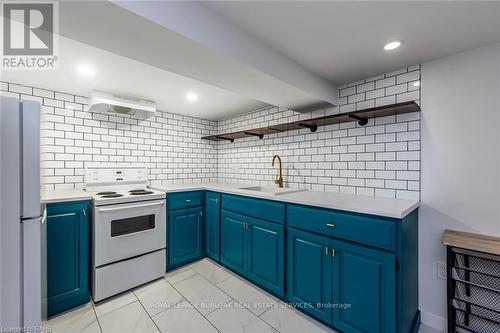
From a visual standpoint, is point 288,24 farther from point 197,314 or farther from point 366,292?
point 197,314

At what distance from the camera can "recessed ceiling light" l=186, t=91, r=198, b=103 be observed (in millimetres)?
2389

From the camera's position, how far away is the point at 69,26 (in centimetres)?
103

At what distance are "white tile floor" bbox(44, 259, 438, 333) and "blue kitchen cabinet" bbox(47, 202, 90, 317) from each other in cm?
12

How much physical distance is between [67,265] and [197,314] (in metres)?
1.19

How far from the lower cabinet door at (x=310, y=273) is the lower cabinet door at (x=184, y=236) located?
1320 millimetres

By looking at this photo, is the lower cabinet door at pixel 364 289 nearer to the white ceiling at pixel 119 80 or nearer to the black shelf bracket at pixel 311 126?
the black shelf bracket at pixel 311 126

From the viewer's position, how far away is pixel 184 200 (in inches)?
103

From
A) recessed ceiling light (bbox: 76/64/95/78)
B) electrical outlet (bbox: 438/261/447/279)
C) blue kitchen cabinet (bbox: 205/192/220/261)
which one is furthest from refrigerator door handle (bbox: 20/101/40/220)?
electrical outlet (bbox: 438/261/447/279)

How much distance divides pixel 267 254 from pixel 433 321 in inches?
53.6

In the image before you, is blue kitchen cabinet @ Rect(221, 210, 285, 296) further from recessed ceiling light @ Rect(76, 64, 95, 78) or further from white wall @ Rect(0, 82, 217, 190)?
recessed ceiling light @ Rect(76, 64, 95, 78)

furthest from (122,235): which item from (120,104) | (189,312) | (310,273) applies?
(310,273)

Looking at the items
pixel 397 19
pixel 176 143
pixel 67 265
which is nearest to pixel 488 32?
pixel 397 19

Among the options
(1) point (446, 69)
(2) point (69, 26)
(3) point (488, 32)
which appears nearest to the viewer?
(2) point (69, 26)

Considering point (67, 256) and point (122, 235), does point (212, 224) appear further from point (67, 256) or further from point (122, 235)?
point (67, 256)
